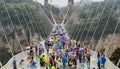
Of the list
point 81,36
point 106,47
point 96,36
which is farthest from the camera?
point 81,36

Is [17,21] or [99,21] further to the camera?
[17,21]

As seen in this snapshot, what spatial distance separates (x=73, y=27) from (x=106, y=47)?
759 inches

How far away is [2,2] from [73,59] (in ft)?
111

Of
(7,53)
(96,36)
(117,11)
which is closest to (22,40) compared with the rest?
(7,53)

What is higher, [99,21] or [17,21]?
[17,21]

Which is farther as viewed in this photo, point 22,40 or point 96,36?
point 22,40

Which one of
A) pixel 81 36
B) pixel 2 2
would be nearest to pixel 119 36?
pixel 81 36

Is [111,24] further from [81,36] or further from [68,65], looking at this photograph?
[68,65]

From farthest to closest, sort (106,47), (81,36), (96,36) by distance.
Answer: (81,36)
(96,36)
(106,47)

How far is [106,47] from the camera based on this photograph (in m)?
34.6

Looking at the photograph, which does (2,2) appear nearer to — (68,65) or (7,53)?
(7,53)

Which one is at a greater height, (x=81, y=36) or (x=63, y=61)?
(x=63, y=61)

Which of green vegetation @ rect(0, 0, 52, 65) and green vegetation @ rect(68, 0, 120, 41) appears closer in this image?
green vegetation @ rect(68, 0, 120, 41)

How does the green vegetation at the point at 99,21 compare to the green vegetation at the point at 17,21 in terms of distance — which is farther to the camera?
the green vegetation at the point at 17,21
